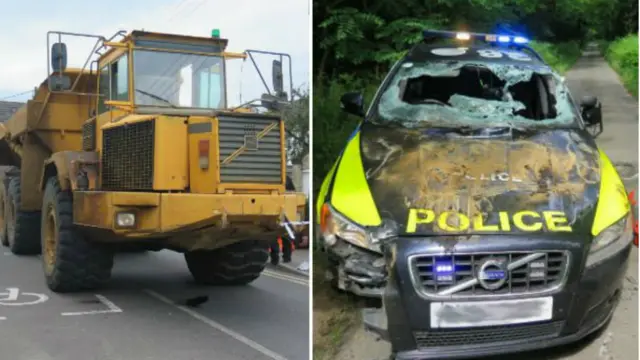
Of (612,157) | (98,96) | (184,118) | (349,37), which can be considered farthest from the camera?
(98,96)

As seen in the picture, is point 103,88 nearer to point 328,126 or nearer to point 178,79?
point 178,79

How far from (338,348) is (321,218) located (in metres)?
0.45

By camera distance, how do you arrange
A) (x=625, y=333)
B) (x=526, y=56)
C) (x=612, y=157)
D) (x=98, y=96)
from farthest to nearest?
(x=98, y=96), (x=526, y=56), (x=612, y=157), (x=625, y=333)

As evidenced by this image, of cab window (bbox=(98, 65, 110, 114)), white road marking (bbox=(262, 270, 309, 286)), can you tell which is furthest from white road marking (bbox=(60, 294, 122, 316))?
cab window (bbox=(98, 65, 110, 114))

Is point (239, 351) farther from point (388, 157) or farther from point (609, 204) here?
point (609, 204)

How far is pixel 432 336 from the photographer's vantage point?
2084mm

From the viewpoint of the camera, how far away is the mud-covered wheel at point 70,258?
12.5 ft

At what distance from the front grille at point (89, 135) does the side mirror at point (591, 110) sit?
2.47 meters

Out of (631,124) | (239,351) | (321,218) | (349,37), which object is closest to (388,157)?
(321,218)

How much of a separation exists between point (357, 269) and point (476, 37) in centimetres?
112

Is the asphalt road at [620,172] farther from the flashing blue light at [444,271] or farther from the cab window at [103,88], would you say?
the cab window at [103,88]

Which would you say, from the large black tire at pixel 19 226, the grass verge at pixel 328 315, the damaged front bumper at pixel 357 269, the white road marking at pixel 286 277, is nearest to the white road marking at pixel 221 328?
the white road marking at pixel 286 277

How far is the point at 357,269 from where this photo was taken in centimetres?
218

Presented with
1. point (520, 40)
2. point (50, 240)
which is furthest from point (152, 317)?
point (520, 40)
